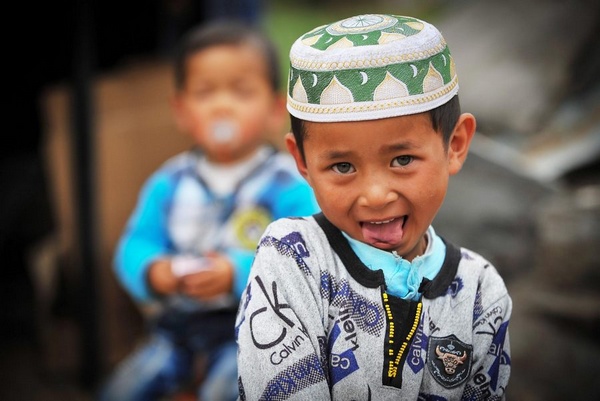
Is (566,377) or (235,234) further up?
(235,234)

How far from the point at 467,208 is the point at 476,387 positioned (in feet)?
7.89

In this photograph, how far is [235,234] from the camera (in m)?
2.60

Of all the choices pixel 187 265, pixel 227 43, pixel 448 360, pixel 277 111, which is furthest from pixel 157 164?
pixel 448 360

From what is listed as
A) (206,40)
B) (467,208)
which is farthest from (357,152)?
(467,208)

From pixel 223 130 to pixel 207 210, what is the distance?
0.91 ft

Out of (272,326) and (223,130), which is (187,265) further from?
(272,326)

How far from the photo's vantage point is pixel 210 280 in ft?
8.11

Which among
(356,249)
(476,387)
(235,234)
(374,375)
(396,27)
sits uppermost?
(396,27)

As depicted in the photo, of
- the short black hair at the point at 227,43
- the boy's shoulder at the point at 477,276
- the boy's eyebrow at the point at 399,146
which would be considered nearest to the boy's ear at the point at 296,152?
the boy's eyebrow at the point at 399,146

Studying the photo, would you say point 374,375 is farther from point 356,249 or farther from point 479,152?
point 479,152

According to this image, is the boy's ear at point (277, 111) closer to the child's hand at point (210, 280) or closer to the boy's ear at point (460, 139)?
the child's hand at point (210, 280)

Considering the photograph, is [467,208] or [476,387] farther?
[467,208]

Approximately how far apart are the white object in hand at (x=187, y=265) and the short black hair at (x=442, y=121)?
102cm

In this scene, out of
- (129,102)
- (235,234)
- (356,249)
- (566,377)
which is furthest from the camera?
(129,102)
